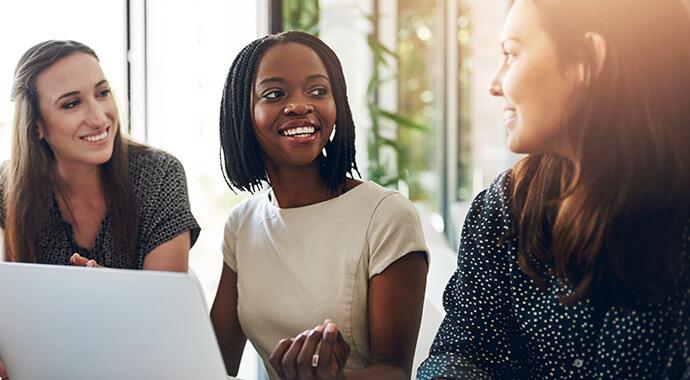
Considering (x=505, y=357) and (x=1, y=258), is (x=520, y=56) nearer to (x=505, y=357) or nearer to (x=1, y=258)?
(x=505, y=357)

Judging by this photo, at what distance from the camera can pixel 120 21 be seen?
8.34 ft

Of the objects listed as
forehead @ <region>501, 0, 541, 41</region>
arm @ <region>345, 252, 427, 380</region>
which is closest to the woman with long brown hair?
arm @ <region>345, 252, 427, 380</region>

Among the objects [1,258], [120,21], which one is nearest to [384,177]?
[120,21]

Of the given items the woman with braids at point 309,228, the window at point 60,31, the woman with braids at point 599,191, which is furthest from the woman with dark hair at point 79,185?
the woman with braids at point 599,191

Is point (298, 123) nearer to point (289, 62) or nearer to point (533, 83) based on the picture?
point (289, 62)

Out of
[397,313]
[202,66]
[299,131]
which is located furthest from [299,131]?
[202,66]

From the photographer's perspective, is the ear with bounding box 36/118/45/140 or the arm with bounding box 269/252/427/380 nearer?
the arm with bounding box 269/252/427/380

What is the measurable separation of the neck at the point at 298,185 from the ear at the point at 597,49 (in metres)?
0.61

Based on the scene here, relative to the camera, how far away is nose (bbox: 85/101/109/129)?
5.91 feet

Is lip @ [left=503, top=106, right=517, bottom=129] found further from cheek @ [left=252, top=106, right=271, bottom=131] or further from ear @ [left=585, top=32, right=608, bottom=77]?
cheek @ [left=252, top=106, right=271, bottom=131]

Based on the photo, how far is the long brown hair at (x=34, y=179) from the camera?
5.89ft

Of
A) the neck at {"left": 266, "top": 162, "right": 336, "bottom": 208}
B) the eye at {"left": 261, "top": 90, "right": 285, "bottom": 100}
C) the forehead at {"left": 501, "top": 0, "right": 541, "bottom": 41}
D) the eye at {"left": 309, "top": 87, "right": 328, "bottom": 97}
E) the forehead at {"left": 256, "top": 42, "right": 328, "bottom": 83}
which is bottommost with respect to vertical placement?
the neck at {"left": 266, "top": 162, "right": 336, "bottom": 208}

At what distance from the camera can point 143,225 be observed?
6.02 ft

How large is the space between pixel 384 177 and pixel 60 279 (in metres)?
2.62
